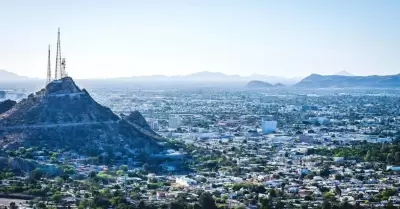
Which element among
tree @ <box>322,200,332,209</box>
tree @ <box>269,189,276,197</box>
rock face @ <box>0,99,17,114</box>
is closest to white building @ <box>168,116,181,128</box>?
rock face @ <box>0,99,17,114</box>

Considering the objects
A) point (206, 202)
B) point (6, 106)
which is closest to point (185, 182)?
Result: point (206, 202)

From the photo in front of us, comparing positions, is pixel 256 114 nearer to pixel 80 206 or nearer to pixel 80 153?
pixel 80 153

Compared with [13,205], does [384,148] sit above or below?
above

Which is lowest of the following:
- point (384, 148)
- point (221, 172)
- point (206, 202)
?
point (221, 172)

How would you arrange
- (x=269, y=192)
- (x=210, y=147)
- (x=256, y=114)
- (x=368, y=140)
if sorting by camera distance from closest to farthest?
(x=269, y=192), (x=210, y=147), (x=368, y=140), (x=256, y=114)

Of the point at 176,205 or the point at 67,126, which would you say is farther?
the point at 67,126

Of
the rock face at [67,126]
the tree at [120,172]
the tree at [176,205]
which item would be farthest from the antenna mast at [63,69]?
the tree at [176,205]

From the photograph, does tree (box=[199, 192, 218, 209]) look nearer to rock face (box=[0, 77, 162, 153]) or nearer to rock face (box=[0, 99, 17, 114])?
rock face (box=[0, 77, 162, 153])

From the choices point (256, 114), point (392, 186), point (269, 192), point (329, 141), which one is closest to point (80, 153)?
point (269, 192)

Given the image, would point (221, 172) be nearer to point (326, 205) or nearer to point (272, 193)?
point (272, 193)
